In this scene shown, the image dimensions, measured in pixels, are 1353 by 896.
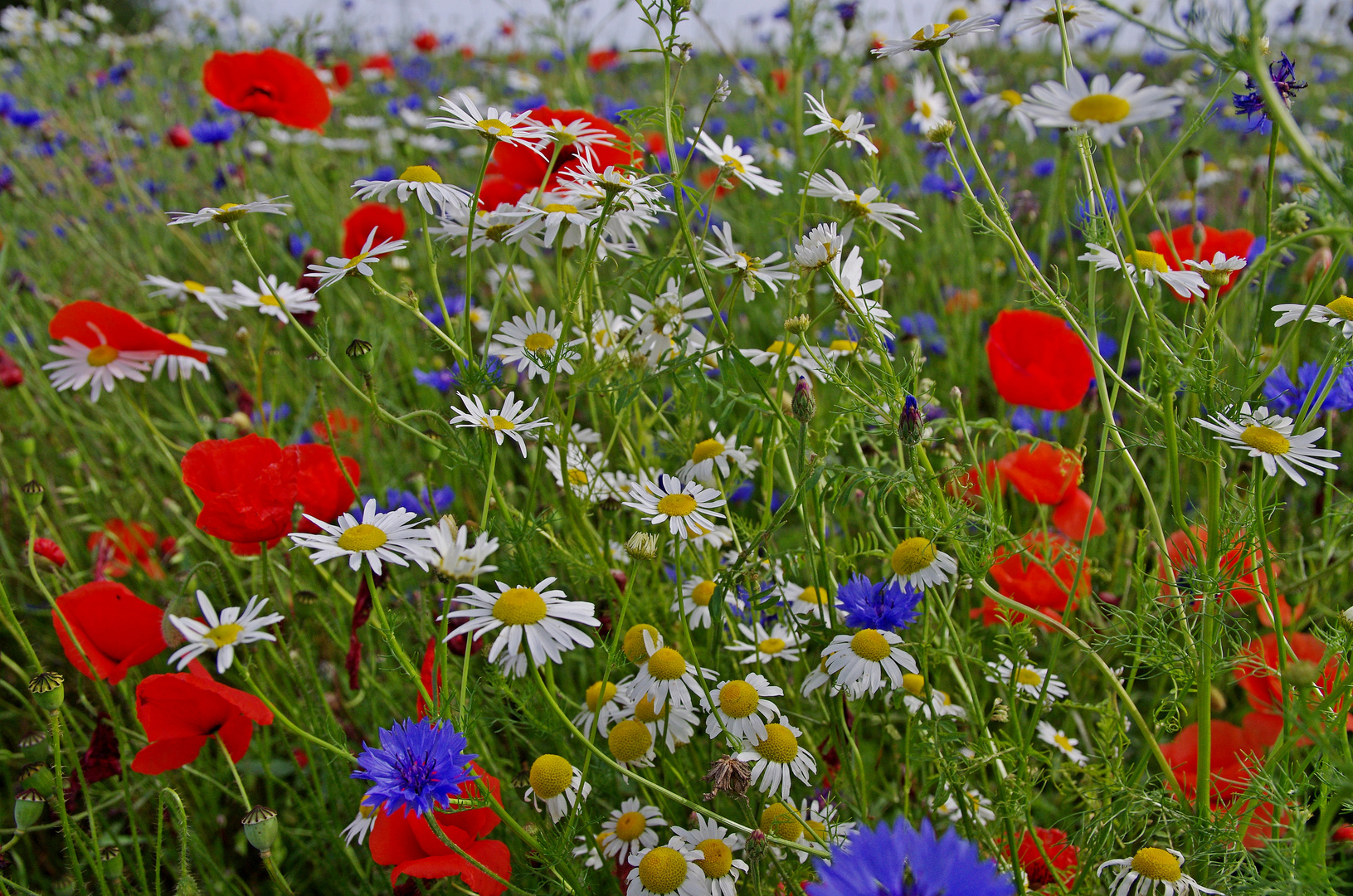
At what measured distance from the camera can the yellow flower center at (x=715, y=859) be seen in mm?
A: 692

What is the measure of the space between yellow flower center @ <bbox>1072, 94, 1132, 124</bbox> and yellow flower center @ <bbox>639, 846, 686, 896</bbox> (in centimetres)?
59

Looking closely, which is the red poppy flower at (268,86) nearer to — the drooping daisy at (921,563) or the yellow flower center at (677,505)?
the yellow flower center at (677,505)

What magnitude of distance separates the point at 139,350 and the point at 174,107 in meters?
3.36

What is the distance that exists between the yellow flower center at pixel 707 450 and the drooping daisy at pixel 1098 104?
43 centimetres

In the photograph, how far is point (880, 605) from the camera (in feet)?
2.48

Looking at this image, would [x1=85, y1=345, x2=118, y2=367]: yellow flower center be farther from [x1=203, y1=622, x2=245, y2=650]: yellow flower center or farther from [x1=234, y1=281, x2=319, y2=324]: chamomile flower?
[x1=203, y1=622, x2=245, y2=650]: yellow flower center

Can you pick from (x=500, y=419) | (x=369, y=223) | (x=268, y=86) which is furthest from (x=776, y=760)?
(x=268, y=86)

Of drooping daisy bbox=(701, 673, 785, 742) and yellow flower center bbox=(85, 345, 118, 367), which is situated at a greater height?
yellow flower center bbox=(85, 345, 118, 367)

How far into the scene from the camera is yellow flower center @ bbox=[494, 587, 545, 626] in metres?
0.67

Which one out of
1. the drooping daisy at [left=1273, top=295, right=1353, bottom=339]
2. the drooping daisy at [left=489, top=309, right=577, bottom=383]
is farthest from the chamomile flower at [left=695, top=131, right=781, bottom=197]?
the drooping daisy at [left=1273, top=295, right=1353, bottom=339]

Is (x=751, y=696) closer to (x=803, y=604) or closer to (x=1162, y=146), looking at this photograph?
(x=803, y=604)

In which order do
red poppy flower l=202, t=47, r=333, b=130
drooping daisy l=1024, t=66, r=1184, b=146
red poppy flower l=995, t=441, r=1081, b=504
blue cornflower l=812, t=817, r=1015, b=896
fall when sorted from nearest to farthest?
blue cornflower l=812, t=817, r=1015, b=896 → drooping daisy l=1024, t=66, r=1184, b=146 → red poppy flower l=995, t=441, r=1081, b=504 → red poppy flower l=202, t=47, r=333, b=130

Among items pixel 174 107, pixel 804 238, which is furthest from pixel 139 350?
pixel 174 107

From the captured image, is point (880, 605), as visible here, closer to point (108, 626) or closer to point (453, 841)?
point (453, 841)
